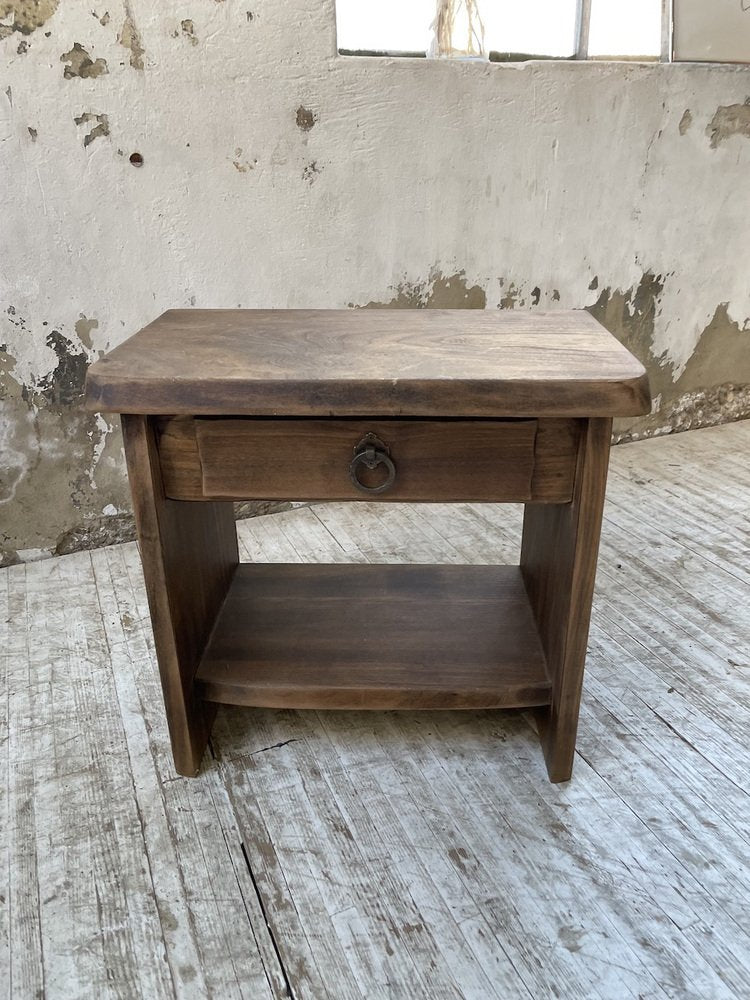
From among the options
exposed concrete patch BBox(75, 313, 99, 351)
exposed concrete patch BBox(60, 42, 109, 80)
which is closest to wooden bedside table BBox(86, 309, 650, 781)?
exposed concrete patch BBox(75, 313, 99, 351)

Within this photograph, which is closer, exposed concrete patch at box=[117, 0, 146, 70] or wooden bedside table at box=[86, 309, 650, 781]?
wooden bedside table at box=[86, 309, 650, 781]

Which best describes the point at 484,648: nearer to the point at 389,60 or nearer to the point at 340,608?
the point at 340,608

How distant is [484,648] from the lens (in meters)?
1.33

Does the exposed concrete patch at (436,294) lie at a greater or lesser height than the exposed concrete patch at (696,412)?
greater

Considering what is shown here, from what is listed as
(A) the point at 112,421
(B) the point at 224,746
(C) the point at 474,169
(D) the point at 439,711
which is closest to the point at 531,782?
(D) the point at 439,711

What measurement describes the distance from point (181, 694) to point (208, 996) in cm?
42

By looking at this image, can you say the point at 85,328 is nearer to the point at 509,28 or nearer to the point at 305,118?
the point at 305,118

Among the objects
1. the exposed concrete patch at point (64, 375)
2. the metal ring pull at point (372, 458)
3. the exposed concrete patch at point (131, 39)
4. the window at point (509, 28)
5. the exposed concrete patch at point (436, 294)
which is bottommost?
the exposed concrete patch at point (64, 375)

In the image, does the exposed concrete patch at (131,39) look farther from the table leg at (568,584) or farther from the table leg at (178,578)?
the table leg at (568,584)

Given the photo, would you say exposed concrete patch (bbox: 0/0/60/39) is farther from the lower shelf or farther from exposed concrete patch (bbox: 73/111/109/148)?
the lower shelf

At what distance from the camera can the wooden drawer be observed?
1.03 m

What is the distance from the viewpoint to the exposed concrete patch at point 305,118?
194 cm

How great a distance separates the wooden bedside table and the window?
1.27 m

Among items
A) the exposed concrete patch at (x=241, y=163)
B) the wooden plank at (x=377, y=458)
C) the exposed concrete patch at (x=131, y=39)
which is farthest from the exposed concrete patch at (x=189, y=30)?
→ the wooden plank at (x=377, y=458)
